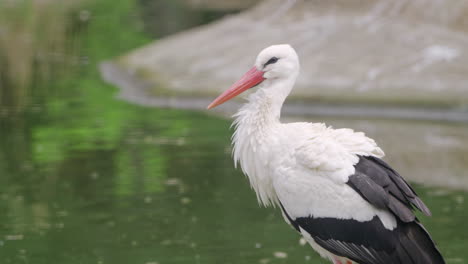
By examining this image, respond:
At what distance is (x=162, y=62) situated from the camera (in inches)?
619

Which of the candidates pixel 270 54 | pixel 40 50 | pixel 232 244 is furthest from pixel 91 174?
pixel 40 50

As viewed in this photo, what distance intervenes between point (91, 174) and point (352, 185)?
499cm

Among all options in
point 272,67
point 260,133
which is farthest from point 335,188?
point 272,67

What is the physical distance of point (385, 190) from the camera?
570cm

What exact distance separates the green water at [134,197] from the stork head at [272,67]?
161 centimetres

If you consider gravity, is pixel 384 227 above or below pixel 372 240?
above

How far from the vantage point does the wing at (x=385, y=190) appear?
566 cm

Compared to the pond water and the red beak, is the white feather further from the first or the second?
the pond water

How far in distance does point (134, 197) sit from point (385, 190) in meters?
4.06

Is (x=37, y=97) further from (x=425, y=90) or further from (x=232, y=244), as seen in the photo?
(x=232, y=244)

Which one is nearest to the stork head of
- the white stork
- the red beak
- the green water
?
the red beak

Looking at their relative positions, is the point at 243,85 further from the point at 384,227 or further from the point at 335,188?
the point at 384,227

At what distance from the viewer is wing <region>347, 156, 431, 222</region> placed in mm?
5656

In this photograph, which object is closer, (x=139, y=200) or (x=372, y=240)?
(x=372, y=240)
